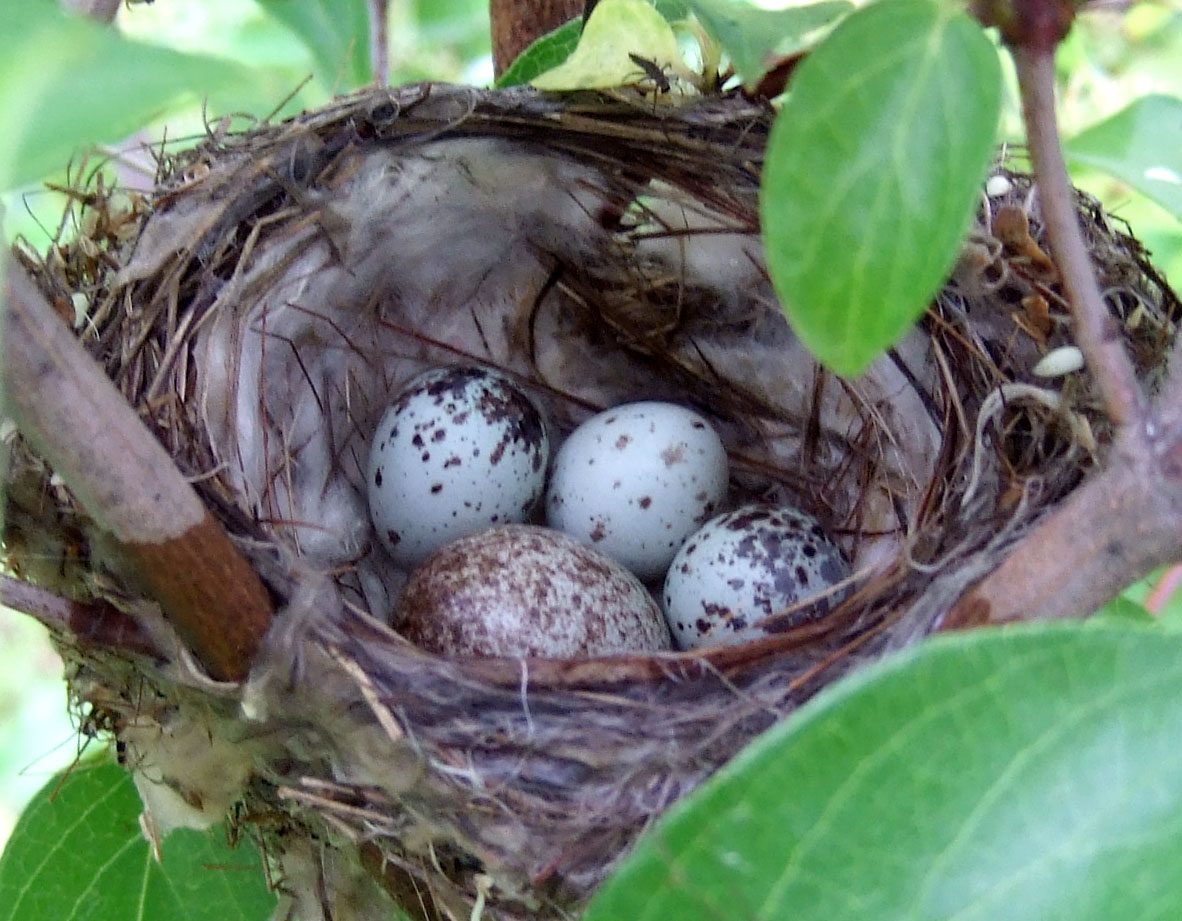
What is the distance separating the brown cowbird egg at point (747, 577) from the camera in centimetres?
98

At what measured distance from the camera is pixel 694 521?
44.1 inches

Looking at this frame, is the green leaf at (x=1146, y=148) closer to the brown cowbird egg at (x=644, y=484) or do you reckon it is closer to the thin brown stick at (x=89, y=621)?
the brown cowbird egg at (x=644, y=484)

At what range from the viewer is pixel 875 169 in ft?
1.36

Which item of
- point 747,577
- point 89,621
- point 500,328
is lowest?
point 747,577

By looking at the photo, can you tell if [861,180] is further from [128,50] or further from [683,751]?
[683,751]

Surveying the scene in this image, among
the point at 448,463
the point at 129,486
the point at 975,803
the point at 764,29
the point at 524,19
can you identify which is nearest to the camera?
the point at 975,803

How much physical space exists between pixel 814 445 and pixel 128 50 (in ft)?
3.11

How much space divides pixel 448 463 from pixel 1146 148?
2.07 ft

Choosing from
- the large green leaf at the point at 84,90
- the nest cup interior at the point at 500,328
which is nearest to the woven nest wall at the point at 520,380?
the nest cup interior at the point at 500,328

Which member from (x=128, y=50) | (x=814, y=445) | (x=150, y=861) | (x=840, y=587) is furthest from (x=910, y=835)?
Answer: (x=814, y=445)

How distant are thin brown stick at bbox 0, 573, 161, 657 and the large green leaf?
40 cm

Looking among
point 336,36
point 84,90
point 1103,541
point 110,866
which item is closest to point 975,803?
point 1103,541

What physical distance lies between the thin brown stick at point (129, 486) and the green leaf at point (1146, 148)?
1.91ft

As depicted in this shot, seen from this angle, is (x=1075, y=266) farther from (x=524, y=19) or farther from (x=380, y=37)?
(x=380, y=37)
